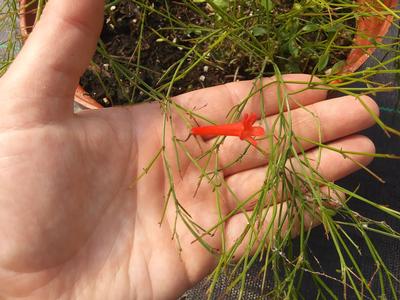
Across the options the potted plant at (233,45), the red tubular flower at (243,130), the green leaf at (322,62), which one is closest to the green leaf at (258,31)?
the potted plant at (233,45)

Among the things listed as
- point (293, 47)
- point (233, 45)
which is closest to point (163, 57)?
point (233, 45)

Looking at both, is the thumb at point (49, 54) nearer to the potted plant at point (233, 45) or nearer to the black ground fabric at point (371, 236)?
the potted plant at point (233, 45)

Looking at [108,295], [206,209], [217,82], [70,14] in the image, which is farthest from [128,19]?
[108,295]

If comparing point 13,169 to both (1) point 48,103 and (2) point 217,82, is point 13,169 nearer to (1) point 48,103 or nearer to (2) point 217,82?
(1) point 48,103

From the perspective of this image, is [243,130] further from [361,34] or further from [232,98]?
[361,34]

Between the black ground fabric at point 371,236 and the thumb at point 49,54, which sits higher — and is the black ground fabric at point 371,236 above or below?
below
